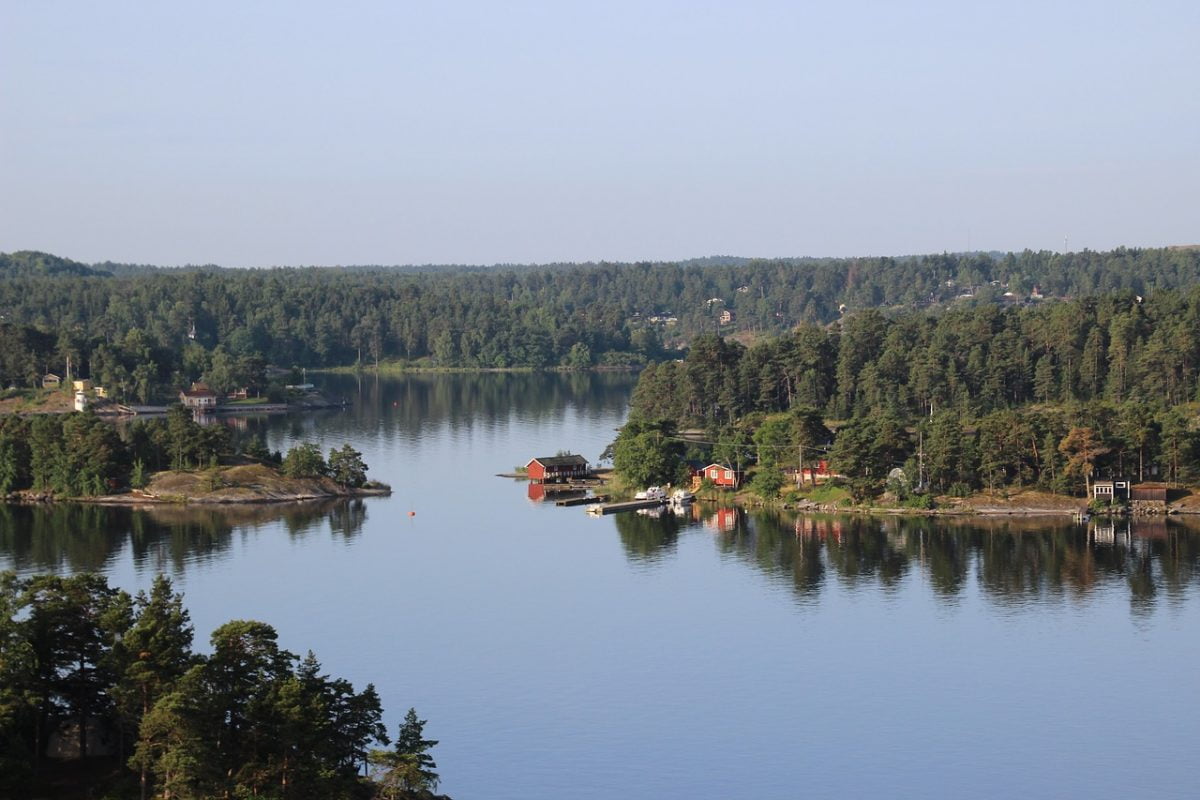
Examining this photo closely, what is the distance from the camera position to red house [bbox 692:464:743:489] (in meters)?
50.1

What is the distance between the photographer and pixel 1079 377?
6303cm

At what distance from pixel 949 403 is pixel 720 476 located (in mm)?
15171

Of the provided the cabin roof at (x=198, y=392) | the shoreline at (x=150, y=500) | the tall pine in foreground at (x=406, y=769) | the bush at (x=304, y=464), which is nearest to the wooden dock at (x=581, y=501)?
the bush at (x=304, y=464)

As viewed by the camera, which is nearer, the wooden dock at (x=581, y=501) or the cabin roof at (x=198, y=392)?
the wooden dock at (x=581, y=501)

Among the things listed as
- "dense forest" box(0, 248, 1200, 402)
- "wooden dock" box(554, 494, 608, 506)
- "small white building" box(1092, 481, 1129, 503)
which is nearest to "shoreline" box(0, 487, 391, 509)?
"wooden dock" box(554, 494, 608, 506)

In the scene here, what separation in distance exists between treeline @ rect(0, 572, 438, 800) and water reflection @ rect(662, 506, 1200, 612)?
16.9 meters

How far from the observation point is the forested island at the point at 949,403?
46469 mm

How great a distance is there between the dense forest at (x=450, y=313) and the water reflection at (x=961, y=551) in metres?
47.8

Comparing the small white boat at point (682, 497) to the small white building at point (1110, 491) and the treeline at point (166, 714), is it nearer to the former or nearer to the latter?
the small white building at point (1110, 491)

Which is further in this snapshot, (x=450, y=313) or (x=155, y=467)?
(x=450, y=313)

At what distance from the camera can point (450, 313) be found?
4919 inches

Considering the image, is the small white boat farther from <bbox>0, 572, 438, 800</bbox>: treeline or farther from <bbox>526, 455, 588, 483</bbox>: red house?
<bbox>0, 572, 438, 800</bbox>: treeline

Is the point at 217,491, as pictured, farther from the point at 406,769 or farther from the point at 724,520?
the point at 406,769

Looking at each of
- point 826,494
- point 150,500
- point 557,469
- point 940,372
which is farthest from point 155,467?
point 940,372
